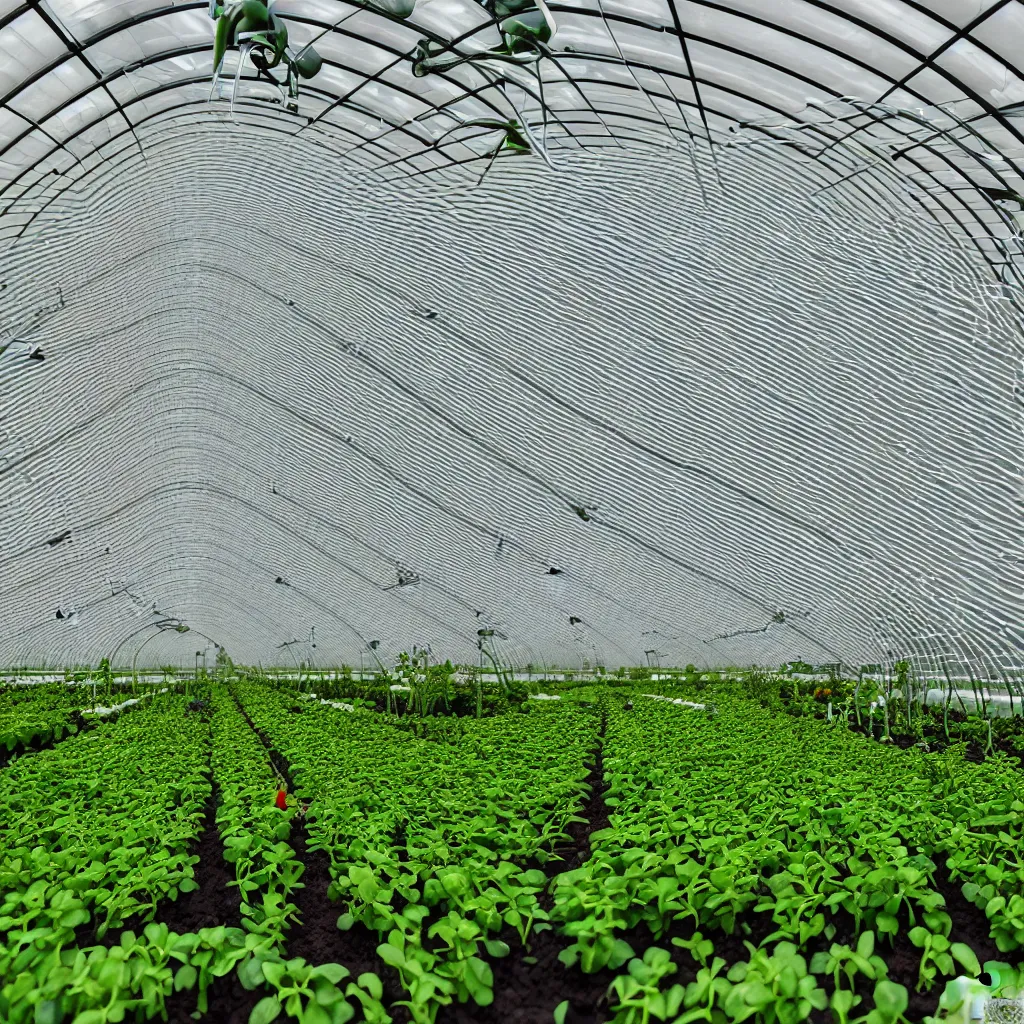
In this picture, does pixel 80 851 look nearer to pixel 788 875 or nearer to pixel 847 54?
pixel 788 875

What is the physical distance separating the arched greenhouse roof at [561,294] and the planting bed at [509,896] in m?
4.53

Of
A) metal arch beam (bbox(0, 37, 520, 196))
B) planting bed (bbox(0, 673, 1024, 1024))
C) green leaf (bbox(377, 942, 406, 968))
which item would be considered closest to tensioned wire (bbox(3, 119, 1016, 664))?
metal arch beam (bbox(0, 37, 520, 196))

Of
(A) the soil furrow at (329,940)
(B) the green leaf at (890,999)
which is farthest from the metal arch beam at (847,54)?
(B) the green leaf at (890,999)

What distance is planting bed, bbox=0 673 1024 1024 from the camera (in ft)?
9.74

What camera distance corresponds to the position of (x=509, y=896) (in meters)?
3.73

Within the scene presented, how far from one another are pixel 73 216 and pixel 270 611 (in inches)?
695

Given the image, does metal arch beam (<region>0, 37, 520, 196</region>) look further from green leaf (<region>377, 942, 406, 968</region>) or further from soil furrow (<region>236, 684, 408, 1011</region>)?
green leaf (<region>377, 942, 406, 968</region>)

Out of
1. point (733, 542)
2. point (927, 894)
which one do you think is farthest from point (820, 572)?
point (927, 894)

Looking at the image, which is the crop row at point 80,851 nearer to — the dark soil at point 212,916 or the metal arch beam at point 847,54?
the dark soil at point 212,916

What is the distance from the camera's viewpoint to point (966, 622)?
11.4 m

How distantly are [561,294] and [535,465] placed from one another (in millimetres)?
3760

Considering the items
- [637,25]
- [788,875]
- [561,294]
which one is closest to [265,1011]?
[788,875]

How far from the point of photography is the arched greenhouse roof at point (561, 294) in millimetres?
9602

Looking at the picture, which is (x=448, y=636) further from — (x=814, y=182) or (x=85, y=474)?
(x=814, y=182)
